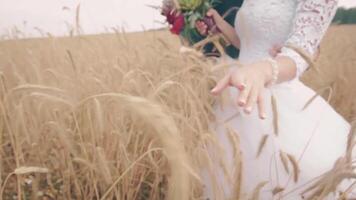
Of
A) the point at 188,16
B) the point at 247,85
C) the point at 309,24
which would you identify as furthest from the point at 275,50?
the point at 247,85

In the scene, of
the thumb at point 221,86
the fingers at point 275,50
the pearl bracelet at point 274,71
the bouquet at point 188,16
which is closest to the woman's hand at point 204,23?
the bouquet at point 188,16

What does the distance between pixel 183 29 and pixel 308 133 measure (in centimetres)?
37

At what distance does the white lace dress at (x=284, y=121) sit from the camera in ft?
2.83

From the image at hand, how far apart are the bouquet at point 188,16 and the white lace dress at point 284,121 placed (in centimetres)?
9

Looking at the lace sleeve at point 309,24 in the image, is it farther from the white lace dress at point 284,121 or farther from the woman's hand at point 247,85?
the woman's hand at point 247,85

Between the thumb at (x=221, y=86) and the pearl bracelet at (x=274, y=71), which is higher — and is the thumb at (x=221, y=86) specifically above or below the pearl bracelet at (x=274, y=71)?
above

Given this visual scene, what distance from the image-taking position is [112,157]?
79 centimetres

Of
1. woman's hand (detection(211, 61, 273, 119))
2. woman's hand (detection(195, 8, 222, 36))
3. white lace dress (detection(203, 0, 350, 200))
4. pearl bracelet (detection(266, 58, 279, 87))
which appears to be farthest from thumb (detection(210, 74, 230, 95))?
woman's hand (detection(195, 8, 222, 36))

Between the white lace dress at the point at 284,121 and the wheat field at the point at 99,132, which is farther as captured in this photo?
the white lace dress at the point at 284,121

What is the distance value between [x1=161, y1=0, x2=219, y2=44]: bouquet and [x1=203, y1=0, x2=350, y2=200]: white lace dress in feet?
0.29

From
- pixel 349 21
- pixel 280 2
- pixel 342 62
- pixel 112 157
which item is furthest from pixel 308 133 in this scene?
pixel 349 21

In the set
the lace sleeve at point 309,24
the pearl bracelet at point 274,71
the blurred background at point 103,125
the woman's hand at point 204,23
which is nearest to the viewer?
the blurred background at point 103,125

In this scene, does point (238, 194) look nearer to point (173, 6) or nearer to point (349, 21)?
point (173, 6)

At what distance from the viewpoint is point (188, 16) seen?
108 centimetres
